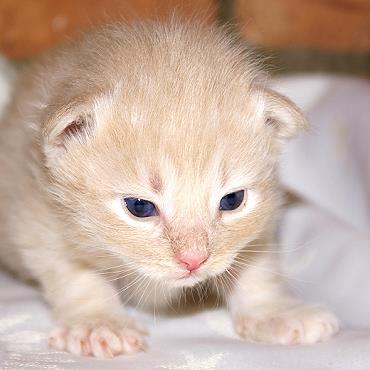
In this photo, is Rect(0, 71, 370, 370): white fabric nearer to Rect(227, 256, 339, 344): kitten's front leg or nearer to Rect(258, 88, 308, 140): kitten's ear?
Rect(227, 256, 339, 344): kitten's front leg

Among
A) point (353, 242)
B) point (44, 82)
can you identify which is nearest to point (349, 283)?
point (353, 242)

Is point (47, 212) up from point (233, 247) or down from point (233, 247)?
up

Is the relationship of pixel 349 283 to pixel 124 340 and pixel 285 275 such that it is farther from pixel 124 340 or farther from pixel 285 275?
pixel 124 340

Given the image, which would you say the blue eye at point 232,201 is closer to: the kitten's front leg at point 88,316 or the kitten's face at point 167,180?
the kitten's face at point 167,180

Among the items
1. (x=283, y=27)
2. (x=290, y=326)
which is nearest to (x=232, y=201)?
(x=290, y=326)

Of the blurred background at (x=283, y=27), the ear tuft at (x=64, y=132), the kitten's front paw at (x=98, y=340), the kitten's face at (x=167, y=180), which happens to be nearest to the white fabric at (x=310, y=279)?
the kitten's front paw at (x=98, y=340)

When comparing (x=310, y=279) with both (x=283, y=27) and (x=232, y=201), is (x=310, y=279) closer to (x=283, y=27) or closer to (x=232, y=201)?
(x=232, y=201)

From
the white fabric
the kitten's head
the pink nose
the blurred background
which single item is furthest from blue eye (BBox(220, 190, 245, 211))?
the blurred background
